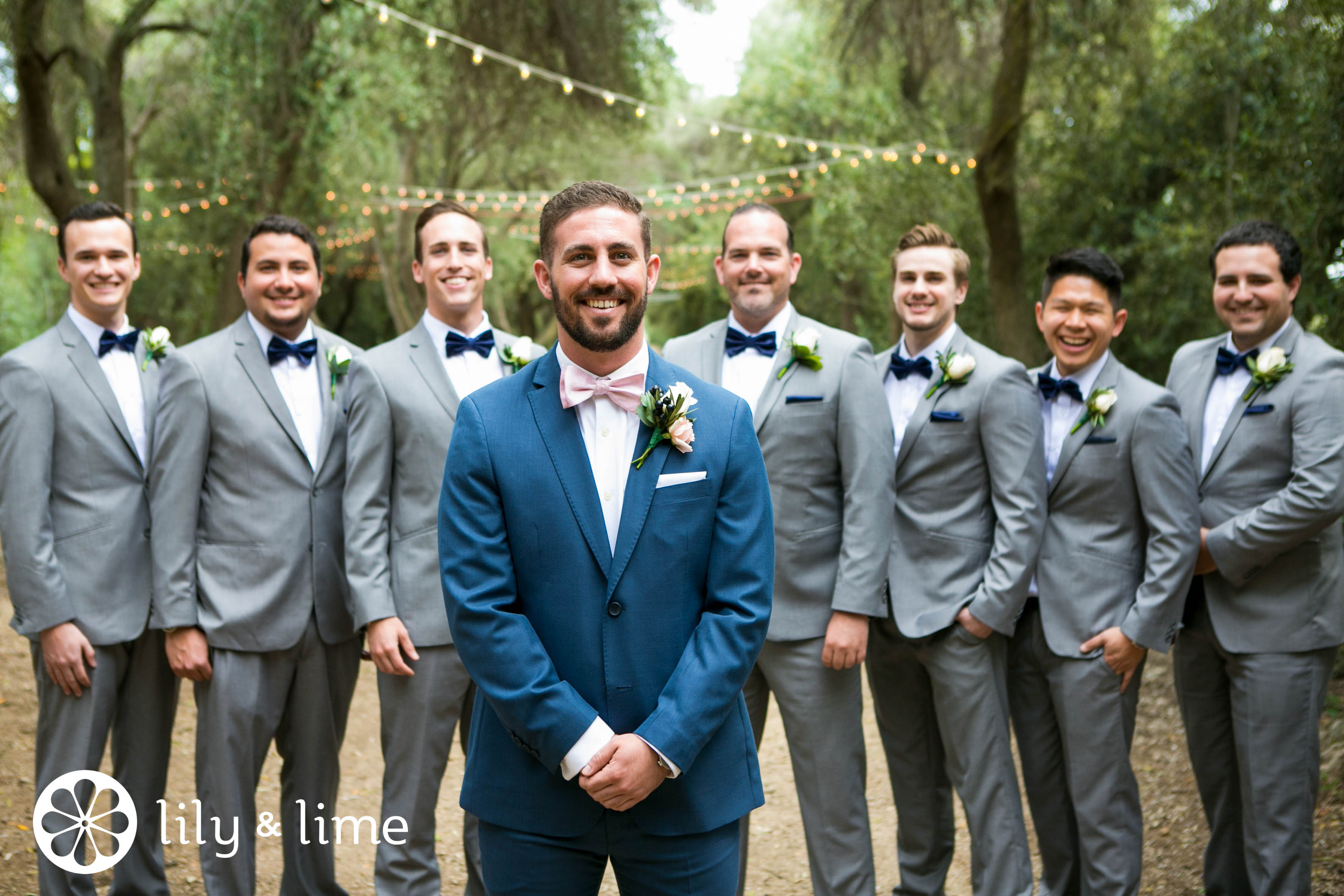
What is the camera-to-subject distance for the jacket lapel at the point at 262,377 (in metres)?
3.74

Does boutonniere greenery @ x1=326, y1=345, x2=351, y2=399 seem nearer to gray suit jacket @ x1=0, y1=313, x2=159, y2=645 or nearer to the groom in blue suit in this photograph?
gray suit jacket @ x1=0, y1=313, x2=159, y2=645

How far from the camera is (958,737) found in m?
3.77

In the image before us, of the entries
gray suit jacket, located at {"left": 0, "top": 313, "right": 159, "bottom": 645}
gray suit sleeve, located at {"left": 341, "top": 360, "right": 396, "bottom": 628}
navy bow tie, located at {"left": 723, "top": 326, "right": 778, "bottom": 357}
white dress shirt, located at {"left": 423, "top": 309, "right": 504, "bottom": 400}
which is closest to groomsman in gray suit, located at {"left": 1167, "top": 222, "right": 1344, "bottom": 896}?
navy bow tie, located at {"left": 723, "top": 326, "right": 778, "bottom": 357}

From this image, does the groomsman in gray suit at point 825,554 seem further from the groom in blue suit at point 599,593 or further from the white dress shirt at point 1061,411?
the groom in blue suit at point 599,593

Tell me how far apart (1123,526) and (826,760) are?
130cm

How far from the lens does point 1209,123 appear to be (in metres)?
9.80

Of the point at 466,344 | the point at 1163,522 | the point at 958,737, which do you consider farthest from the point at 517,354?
the point at 1163,522

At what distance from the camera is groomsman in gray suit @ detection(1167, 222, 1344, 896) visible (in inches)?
145

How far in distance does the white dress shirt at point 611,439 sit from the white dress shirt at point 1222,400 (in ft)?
8.12

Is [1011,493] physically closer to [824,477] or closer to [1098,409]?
[1098,409]

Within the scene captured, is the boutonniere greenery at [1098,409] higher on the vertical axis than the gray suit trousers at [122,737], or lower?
higher

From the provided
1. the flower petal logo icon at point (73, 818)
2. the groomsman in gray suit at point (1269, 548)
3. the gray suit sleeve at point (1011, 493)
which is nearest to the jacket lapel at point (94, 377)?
the flower petal logo icon at point (73, 818)

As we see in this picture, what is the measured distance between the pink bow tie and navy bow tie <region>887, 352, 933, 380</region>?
180 cm

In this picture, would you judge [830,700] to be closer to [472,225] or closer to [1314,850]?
[472,225]
